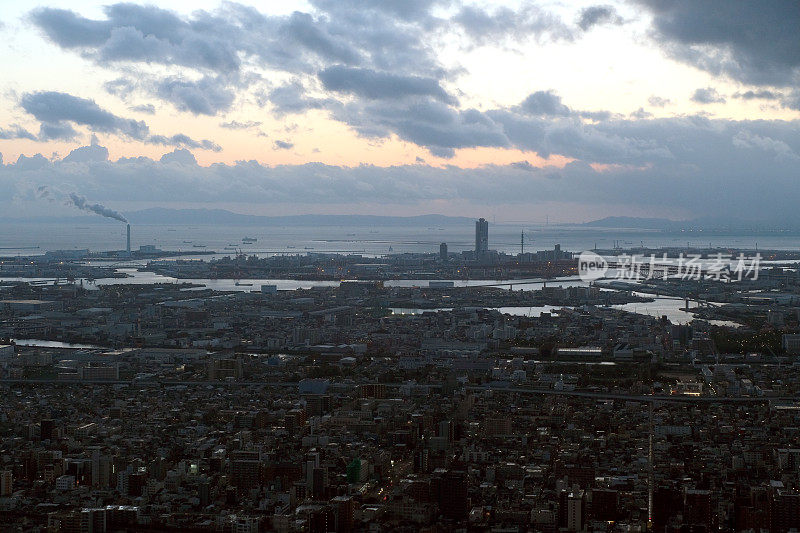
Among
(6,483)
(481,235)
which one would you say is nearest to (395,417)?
(6,483)

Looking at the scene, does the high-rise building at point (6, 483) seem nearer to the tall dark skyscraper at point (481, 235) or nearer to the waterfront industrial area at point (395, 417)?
the waterfront industrial area at point (395, 417)

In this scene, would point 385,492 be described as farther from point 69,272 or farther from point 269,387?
point 69,272

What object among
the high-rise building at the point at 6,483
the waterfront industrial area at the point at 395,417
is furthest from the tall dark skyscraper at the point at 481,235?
the high-rise building at the point at 6,483

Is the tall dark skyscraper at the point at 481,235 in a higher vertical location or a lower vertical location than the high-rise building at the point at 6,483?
higher

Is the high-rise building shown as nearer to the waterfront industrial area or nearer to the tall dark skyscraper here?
the waterfront industrial area

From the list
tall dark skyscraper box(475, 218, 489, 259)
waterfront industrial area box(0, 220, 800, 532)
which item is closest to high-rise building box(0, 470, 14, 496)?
waterfront industrial area box(0, 220, 800, 532)

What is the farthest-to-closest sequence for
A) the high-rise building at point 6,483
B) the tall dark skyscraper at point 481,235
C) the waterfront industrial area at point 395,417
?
the tall dark skyscraper at point 481,235, the high-rise building at point 6,483, the waterfront industrial area at point 395,417

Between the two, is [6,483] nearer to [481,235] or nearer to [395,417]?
[395,417]

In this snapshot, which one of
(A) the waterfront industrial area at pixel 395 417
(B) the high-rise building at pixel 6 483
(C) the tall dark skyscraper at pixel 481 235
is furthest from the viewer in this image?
(C) the tall dark skyscraper at pixel 481 235

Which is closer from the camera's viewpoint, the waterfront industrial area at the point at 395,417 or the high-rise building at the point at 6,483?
the waterfront industrial area at the point at 395,417
